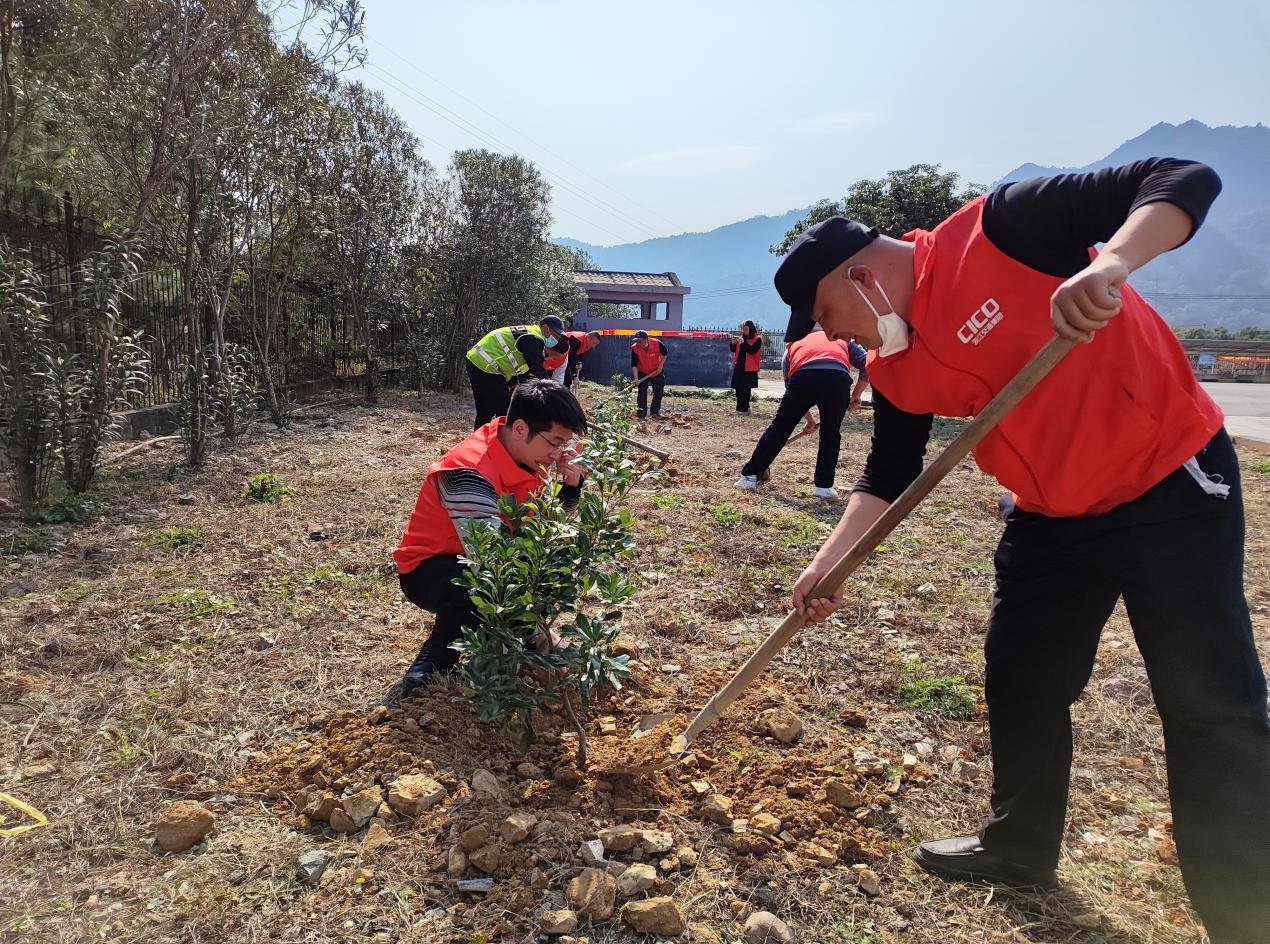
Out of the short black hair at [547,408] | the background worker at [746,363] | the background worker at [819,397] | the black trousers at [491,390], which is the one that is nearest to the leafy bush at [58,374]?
the black trousers at [491,390]

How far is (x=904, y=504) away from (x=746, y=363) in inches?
444

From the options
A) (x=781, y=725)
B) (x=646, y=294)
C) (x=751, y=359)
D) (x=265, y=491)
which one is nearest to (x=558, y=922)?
(x=781, y=725)

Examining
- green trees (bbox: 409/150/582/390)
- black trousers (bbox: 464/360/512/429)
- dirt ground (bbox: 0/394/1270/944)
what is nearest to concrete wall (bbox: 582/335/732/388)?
green trees (bbox: 409/150/582/390)

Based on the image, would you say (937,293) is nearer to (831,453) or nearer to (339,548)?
(339,548)

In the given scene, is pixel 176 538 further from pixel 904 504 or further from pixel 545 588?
pixel 904 504

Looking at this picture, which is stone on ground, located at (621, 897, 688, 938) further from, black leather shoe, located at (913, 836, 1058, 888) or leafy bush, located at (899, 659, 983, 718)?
leafy bush, located at (899, 659, 983, 718)

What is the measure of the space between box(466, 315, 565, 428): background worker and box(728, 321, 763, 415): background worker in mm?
6417

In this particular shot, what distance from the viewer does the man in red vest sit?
1.47 metres

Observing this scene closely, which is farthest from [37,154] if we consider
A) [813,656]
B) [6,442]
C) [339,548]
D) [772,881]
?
[772,881]

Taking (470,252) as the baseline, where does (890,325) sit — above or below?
below

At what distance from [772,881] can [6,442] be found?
16.5ft

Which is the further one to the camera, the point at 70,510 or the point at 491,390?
the point at 491,390

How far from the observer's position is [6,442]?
15.0 feet

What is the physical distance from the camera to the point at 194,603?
3.53m
